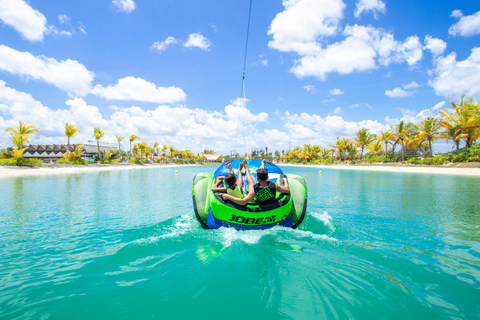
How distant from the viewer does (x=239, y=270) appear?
323 centimetres

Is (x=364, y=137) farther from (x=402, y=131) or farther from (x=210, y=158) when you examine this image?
(x=210, y=158)

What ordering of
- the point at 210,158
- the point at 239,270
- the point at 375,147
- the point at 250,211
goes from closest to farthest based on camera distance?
1. the point at 239,270
2. the point at 250,211
3. the point at 375,147
4. the point at 210,158

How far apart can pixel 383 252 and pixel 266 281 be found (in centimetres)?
242

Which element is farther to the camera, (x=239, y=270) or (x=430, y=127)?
(x=430, y=127)

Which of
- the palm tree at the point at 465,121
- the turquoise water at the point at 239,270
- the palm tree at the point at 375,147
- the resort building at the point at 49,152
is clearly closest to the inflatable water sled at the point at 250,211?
the turquoise water at the point at 239,270

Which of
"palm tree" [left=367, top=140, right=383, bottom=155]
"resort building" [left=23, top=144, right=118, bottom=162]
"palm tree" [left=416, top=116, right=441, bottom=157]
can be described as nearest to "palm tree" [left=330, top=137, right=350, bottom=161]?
"palm tree" [left=367, top=140, right=383, bottom=155]

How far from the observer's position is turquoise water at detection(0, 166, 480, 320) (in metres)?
2.49

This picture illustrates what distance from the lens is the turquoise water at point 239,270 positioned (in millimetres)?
2490

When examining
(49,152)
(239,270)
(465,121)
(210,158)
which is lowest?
(239,270)

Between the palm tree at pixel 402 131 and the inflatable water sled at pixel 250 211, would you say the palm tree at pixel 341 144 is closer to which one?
the palm tree at pixel 402 131

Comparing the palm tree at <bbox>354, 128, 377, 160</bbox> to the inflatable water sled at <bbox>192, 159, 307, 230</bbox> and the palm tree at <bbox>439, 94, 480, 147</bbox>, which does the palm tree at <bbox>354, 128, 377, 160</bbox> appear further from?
the inflatable water sled at <bbox>192, 159, 307, 230</bbox>

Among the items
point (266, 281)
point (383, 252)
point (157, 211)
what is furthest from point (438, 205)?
point (157, 211)

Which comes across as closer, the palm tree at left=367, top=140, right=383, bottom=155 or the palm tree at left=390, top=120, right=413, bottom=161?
the palm tree at left=390, top=120, right=413, bottom=161

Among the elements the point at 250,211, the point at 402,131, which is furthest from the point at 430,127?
the point at 250,211
